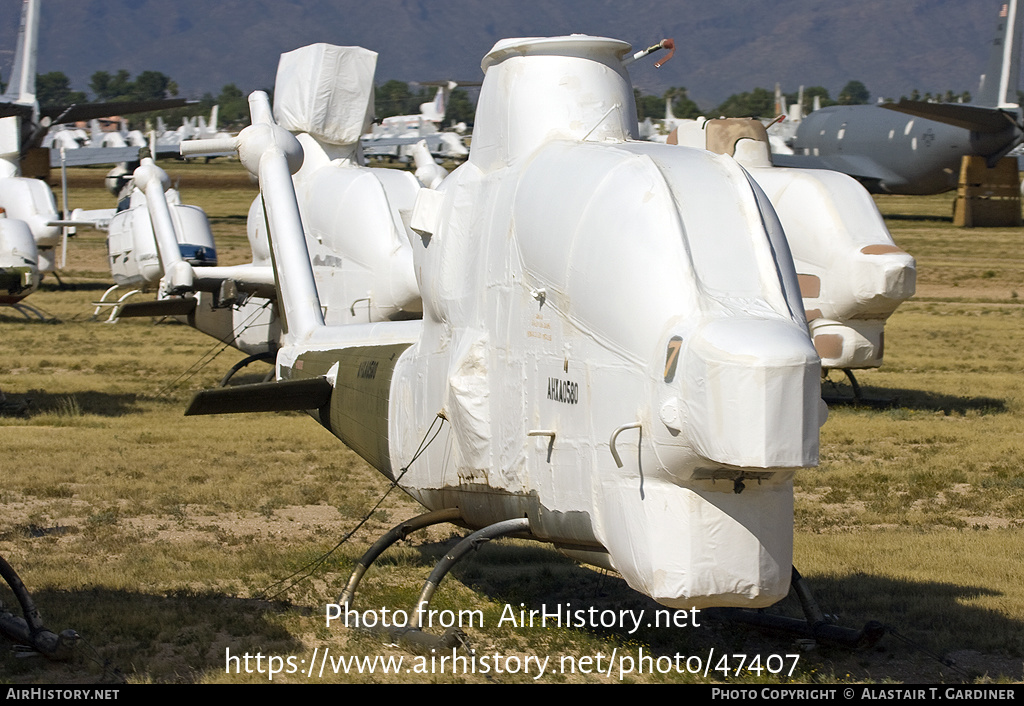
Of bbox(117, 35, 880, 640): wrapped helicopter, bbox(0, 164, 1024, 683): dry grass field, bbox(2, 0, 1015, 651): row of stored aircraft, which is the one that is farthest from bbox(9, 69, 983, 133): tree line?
bbox(117, 35, 880, 640): wrapped helicopter

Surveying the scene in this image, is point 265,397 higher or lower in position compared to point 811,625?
higher

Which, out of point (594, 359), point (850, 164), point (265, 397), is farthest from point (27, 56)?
point (850, 164)

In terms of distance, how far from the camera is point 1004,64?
122 feet

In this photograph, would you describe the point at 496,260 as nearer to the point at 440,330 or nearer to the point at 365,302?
the point at 440,330

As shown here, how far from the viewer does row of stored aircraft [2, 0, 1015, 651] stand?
14.4 ft

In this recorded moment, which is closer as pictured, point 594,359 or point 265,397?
point 594,359

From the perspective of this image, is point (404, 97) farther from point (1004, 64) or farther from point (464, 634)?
point (464, 634)

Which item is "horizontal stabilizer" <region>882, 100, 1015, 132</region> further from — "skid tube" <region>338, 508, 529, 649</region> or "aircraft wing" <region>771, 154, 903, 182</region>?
"skid tube" <region>338, 508, 529, 649</region>

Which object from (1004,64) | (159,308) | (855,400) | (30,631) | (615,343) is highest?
(1004,64)

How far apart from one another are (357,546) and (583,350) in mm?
4193

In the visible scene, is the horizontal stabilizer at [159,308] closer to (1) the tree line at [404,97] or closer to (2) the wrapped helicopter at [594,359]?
(2) the wrapped helicopter at [594,359]

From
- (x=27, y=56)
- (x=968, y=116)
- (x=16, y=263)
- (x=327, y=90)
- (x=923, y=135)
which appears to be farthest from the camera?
(x=923, y=135)

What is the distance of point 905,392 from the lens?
1631 cm
